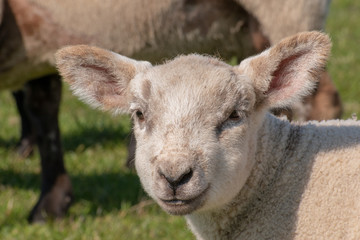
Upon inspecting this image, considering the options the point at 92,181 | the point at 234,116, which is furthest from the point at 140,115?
the point at 92,181

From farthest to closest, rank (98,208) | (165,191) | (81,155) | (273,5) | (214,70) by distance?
1. (81,155)
2. (98,208)
3. (273,5)
4. (214,70)
5. (165,191)

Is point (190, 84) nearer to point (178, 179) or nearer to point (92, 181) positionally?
point (178, 179)

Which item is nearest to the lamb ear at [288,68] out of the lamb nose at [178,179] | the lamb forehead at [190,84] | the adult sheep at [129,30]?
the lamb forehead at [190,84]

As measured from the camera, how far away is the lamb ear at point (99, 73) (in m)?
4.00

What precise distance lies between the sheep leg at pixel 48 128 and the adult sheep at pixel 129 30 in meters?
0.02

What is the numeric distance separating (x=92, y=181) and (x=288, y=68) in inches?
140

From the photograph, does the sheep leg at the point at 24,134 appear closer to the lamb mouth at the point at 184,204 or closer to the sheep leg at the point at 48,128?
the sheep leg at the point at 48,128

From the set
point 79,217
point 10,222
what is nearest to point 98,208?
point 79,217

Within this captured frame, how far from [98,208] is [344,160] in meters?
3.04

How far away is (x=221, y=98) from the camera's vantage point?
12.1 ft

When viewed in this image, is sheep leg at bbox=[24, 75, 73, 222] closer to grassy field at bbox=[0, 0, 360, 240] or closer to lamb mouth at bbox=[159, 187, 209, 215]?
grassy field at bbox=[0, 0, 360, 240]

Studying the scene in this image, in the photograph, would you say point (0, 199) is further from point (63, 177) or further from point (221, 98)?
point (221, 98)

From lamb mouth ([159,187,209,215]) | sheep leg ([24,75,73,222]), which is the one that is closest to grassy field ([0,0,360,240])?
sheep leg ([24,75,73,222])

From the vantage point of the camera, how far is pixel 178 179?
11.3 feet
